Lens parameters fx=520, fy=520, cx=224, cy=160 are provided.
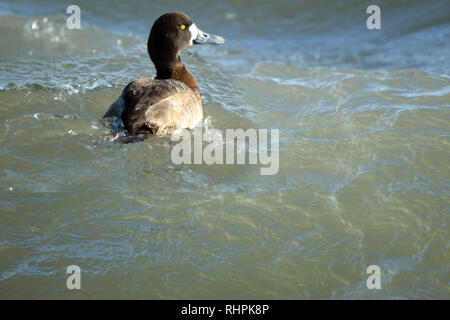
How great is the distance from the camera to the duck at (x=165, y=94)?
5.18 meters

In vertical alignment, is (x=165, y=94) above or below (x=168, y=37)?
below

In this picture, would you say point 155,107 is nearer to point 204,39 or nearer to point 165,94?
point 165,94

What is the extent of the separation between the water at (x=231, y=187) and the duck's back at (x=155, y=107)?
19 centimetres

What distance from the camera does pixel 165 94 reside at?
17.7 feet

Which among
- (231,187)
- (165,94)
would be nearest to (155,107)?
(165,94)

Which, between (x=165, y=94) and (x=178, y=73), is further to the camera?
(x=178, y=73)

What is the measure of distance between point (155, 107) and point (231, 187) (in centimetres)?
128

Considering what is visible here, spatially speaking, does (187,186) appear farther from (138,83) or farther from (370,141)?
(370,141)

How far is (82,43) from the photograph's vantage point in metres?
8.45

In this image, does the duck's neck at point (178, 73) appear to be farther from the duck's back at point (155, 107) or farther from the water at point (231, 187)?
the duck's back at point (155, 107)

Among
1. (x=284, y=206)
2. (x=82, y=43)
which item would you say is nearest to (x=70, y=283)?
(x=284, y=206)

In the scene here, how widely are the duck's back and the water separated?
0.63ft

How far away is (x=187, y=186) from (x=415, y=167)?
2124 mm

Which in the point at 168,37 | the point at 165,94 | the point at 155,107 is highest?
the point at 168,37
